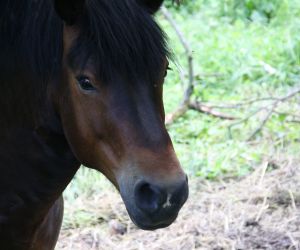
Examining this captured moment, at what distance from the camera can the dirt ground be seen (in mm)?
3598

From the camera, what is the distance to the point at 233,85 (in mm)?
6172

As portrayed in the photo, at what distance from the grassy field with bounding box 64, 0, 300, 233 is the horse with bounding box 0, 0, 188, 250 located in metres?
1.70

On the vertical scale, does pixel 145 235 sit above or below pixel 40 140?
below

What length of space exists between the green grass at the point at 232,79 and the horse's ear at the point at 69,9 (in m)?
1.61

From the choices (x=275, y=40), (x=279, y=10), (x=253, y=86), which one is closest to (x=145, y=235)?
(x=253, y=86)

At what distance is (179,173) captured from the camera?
6.12 feet

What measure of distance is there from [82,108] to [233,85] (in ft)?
14.1

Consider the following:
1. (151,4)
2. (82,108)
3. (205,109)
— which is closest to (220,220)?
(205,109)

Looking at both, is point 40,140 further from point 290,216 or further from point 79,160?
point 290,216

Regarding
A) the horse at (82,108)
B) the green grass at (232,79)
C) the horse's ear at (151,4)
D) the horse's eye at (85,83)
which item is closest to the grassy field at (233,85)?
the green grass at (232,79)

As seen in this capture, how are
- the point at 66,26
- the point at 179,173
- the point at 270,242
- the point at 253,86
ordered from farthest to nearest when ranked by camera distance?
the point at 253,86, the point at 270,242, the point at 66,26, the point at 179,173

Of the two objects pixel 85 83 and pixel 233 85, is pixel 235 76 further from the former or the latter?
pixel 85 83

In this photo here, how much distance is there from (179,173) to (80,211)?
223cm

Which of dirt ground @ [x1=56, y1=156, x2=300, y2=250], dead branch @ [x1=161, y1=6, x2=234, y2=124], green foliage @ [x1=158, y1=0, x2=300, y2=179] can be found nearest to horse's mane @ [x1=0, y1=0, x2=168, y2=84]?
green foliage @ [x1=158, y1=0, x2=300, y2=179]
